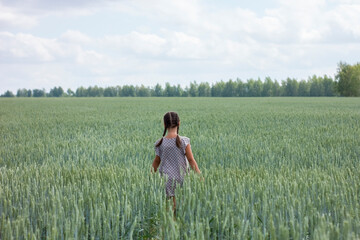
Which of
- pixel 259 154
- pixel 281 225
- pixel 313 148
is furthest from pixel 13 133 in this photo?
pixel 281 225

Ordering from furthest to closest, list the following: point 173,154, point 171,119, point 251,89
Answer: point 251,89 → point 173,154 → point 171,119

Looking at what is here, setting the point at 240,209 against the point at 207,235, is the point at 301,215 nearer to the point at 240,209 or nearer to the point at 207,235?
the point at 240,209

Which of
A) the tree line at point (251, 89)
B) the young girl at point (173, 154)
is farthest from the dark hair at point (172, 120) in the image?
the tree line at point (251, 89)

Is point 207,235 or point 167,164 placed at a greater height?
point 167,164

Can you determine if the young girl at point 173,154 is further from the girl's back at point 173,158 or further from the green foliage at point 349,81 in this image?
the green foliage at point 349,81

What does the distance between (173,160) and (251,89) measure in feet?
368

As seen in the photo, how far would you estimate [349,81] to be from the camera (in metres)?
78.1

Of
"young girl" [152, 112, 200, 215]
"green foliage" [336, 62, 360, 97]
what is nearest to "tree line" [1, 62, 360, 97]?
"green foliage" [336, 62, 360, 97]

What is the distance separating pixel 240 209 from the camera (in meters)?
2.70

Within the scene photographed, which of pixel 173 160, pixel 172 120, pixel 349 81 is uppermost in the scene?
pixel 349 81

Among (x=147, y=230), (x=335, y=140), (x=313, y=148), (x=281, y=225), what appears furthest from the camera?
(x=335, y=140)

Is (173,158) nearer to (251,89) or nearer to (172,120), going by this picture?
(172,120)

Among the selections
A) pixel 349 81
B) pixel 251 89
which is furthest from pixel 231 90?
pixel 349 81

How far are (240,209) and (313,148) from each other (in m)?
4.83
